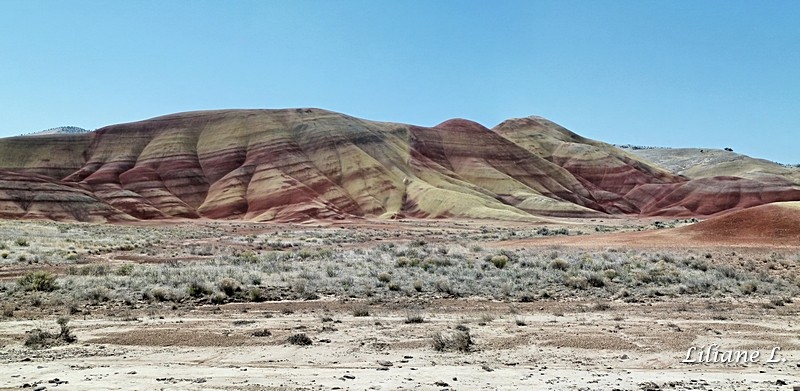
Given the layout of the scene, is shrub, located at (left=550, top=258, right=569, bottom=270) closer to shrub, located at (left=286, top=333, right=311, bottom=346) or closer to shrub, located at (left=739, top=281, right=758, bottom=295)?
shrub, located at (left=739, top=281, right=758, bottom=295)

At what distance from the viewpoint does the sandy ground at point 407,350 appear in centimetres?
903

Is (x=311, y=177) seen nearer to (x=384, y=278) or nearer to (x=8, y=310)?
(x=384, y=278)

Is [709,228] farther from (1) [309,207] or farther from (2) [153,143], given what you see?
(2) [153,143]

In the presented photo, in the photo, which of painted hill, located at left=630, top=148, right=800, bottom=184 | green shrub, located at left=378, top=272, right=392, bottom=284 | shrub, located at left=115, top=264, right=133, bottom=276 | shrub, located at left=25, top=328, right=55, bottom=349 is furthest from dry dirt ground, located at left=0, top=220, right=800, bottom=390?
painted hill, located at left=630, top=148, right=800, bottom=184

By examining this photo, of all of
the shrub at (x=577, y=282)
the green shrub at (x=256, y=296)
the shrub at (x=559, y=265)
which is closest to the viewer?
the green shrub at (x=256, y=296)

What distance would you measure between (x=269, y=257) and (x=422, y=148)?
3578 inches

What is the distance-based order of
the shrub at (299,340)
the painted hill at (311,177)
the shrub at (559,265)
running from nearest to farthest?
the shrub at (299,340) → the shrub at (559,265) → the painted hill at (311,177)

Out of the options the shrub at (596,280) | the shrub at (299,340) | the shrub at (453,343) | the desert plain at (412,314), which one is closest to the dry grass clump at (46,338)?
the desert plain at (412,314)

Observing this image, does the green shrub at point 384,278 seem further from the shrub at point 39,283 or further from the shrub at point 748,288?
the shrub at point 748,288

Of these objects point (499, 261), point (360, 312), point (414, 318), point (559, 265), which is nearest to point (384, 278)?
point (360, 312)

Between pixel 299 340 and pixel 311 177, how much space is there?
92.3 meters

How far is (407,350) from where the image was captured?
11.5 metres

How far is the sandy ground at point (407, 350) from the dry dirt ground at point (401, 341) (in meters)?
0.04

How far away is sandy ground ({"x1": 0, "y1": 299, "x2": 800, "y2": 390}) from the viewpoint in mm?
9031
